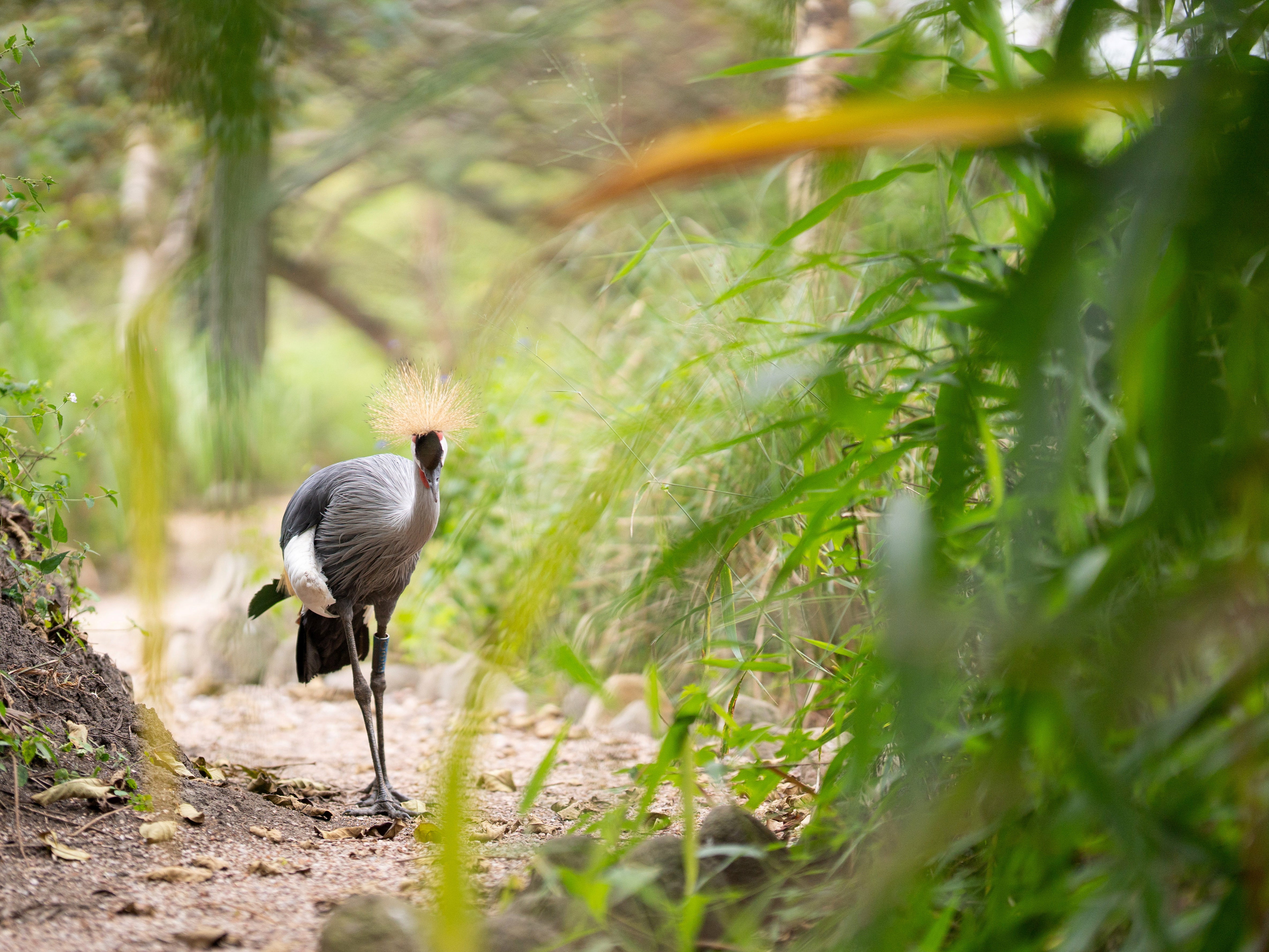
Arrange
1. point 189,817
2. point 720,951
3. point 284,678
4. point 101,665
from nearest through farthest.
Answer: point 720,951 < point 189,817 < point 101,665 < point 284,678

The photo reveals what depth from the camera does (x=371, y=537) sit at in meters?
2.56

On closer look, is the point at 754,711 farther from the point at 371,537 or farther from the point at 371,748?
the point at 371,537

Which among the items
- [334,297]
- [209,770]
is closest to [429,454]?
[209,770]

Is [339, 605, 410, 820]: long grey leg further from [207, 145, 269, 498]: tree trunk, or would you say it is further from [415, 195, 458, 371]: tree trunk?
[415, 195, 458, 371]: tree trunk

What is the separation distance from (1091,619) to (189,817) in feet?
5.04

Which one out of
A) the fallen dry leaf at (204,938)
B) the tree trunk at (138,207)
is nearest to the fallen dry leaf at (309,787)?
the fallen dry leaf at (204,938)

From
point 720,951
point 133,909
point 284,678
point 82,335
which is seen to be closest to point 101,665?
point 133,909

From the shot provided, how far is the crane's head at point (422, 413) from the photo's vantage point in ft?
7.84

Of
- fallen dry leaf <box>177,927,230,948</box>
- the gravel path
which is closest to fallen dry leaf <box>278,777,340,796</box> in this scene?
the gravel path

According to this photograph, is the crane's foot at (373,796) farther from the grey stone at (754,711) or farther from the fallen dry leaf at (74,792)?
the grey stone at (754,711)

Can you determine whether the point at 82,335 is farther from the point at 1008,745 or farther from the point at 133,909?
the point at 1008,745

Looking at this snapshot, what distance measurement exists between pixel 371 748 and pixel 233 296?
2.07 metres

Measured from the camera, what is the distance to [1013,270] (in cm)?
96

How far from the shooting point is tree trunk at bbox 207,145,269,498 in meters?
0.53
